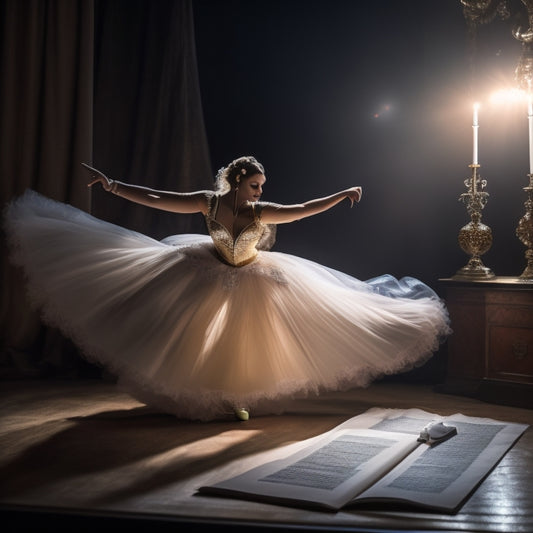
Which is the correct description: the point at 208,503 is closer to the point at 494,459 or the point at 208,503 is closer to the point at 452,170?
the point at 494,459

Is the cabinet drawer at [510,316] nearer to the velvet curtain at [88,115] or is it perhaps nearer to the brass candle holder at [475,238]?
the brass candle holder at [475,238]

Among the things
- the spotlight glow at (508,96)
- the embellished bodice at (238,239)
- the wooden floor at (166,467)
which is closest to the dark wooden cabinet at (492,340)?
the wooden floor at (166,467)

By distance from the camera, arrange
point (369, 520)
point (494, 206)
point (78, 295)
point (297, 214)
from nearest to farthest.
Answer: point (369, 520), point (78, 295), point (297, 214), point (494, 206)

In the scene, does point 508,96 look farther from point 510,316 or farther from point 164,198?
point 164,198

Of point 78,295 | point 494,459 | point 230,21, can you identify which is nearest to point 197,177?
point 230,21

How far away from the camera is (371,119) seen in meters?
4.75

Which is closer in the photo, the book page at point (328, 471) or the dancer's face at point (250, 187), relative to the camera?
the book page at point (328, 471)

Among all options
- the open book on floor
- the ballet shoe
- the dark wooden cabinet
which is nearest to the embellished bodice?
the ballet shoe

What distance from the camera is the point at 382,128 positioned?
4738 millimetres

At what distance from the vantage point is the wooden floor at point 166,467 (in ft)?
6.79

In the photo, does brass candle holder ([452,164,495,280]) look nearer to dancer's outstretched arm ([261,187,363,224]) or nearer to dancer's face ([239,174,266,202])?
dancer's outstretched arm ([261,187,363,224])

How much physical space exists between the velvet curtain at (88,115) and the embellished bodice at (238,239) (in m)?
1.29

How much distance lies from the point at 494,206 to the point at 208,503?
3034mm

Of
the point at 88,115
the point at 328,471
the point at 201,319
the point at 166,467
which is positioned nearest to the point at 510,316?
the point at 201,319
